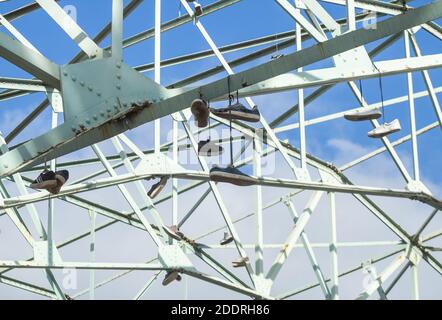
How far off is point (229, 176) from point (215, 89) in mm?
2280

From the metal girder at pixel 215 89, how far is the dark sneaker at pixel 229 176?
187 centimetres

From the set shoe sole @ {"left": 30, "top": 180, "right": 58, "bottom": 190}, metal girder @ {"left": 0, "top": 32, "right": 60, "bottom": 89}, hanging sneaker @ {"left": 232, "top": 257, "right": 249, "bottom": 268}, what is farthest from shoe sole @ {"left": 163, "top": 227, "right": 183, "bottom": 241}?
metal girder @ {"left": 0, "top": 32, "right": 60, "bottom": 89}

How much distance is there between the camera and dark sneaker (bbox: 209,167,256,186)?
1778cm

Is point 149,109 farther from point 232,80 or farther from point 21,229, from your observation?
point 21,229

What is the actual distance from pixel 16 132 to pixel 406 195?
822 cm

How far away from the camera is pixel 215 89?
52.1 feet

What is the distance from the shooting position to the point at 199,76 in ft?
84.2

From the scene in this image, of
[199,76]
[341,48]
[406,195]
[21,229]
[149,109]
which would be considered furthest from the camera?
[199,76]

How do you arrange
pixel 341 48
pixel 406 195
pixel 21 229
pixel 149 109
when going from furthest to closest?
pixel 21 229
pixel 406 195
pixel 149 109
pixel 341 48

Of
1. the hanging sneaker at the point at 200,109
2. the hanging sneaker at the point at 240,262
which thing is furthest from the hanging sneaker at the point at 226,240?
the hanging sneaker at the point at 200,109

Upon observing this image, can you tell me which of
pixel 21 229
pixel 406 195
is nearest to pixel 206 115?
pixel 406 195

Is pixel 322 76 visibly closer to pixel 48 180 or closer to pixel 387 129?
pixel 387 129

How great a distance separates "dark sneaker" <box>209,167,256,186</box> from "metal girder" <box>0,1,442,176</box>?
1.87m
